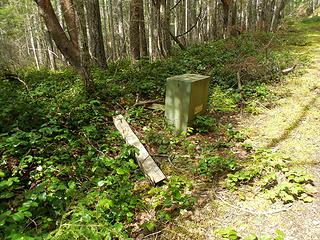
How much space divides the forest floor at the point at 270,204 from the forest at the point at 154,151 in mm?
14

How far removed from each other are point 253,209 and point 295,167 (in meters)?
0.99

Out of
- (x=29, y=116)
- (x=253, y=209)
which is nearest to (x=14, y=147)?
(x=29, y=116)

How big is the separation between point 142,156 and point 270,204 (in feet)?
5.71

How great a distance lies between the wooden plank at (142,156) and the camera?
3.10m

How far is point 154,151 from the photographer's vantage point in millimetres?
3855

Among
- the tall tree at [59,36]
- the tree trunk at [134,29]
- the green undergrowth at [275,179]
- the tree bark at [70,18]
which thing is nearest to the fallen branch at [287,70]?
the green undergrowth at [275,179]

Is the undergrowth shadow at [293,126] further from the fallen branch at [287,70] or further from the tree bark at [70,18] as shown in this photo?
the tree bark at [70,18]

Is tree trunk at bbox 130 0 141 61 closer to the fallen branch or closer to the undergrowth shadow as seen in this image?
the fallen branch

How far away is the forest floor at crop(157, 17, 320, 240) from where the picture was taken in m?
2.35

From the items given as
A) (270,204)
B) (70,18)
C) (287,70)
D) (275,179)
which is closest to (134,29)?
(70,18)

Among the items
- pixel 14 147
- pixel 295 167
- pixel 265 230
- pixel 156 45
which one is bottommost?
pixel 265 230

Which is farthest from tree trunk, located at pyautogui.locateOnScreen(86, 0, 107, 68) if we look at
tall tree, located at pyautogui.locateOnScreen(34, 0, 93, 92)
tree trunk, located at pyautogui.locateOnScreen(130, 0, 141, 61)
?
tall tree, located at pyautogui.locateOnScreen(34, 0, 93, 92)

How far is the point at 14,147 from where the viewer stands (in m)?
3.11

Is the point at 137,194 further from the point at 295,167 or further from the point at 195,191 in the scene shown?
the point at 295,167
